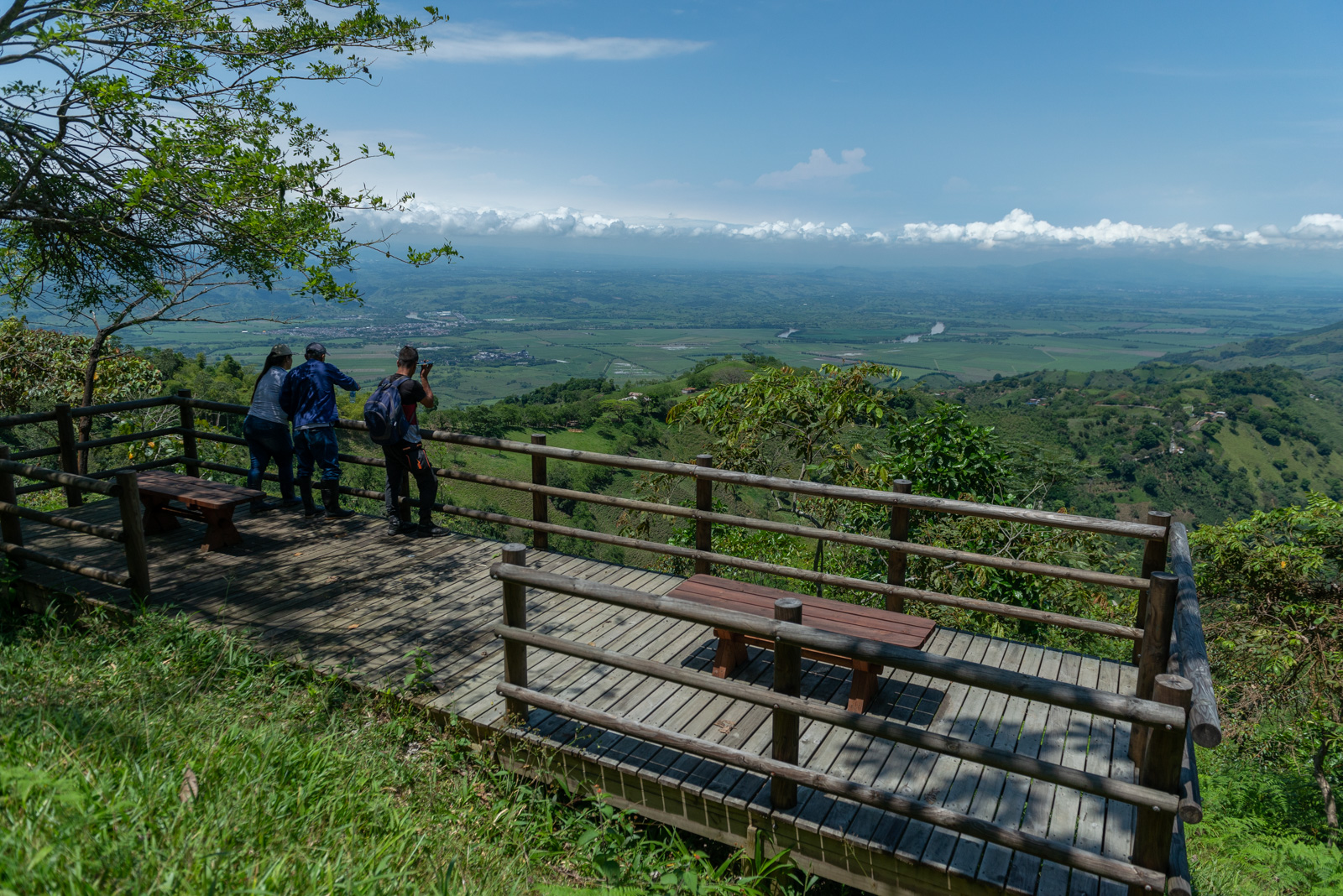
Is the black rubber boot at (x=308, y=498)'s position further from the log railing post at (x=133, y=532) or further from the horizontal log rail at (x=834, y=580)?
the log railing post at (x=133, y=532)

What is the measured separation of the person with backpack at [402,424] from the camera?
582cm

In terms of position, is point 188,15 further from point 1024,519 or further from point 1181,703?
point 1181,703

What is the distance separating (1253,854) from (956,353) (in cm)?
15299

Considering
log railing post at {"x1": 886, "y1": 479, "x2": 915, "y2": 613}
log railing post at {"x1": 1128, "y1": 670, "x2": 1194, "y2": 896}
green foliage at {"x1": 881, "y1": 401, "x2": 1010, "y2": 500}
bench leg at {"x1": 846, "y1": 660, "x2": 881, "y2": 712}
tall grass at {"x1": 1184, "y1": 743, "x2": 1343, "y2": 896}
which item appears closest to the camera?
log railing post at {"x1": 1128, "y1": 670, "x2": 1194, "y2": 896}

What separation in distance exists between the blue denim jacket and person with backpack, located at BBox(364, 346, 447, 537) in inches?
19.5

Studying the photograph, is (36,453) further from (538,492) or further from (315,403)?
(538,492)

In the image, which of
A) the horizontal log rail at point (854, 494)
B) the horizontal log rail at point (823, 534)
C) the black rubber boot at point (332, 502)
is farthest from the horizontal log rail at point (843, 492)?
the black rubber boot at point (332, 502)

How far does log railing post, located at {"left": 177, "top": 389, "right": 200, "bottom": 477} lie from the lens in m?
6.95

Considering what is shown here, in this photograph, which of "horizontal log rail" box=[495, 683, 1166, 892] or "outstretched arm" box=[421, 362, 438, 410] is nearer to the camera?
"horizontal log rail" box=[495, 683, 1166, 892]

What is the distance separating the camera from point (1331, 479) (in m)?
62.0

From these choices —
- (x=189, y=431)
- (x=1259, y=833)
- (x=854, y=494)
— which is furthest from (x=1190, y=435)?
(x=189, y=431)

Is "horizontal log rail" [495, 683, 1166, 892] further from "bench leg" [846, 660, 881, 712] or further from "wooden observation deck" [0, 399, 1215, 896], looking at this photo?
"bench leg" [846, 660, 881, 712]

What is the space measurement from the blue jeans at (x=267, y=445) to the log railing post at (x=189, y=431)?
0.75 metres

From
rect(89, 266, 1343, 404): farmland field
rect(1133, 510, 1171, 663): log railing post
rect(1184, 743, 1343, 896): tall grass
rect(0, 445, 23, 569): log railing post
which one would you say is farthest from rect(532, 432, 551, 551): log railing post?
rect(89, 266, 1343, 404): farmland field
